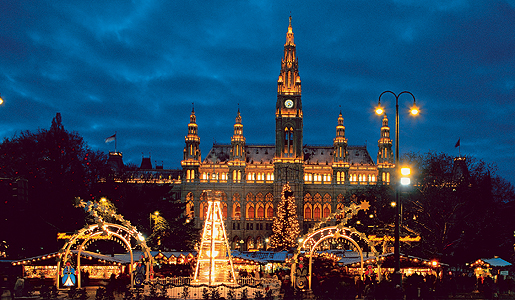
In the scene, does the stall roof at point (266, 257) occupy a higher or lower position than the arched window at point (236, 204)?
lower

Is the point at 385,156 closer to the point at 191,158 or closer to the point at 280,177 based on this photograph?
the point at 280,177

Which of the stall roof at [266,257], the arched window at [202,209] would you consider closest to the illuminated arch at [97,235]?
the stall roof at [266,257]

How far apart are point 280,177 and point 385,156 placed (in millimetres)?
25225

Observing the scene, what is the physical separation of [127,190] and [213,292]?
161ft

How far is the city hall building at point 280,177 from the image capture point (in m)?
110

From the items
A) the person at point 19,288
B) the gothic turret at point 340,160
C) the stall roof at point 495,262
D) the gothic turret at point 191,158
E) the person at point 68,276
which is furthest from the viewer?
the gothic turret at point 191,158

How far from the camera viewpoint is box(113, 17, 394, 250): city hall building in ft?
362

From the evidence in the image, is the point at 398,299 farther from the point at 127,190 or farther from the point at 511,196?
the point at 511,196

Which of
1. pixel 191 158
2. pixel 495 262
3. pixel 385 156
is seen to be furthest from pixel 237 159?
pixel 495 262

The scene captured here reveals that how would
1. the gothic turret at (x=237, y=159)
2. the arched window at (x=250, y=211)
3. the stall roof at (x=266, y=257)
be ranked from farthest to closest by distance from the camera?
the gothic turret at (x=237, y=159) < the arched window at (x=250, y=211) < the stall roof at (x=266, y=257)

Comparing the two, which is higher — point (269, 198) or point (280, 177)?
point (280, 177)

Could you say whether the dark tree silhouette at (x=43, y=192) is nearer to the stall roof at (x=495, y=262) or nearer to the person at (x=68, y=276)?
the person at (x=68, y=276)

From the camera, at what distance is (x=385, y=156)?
115 m

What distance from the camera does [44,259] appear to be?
42.9 meters
